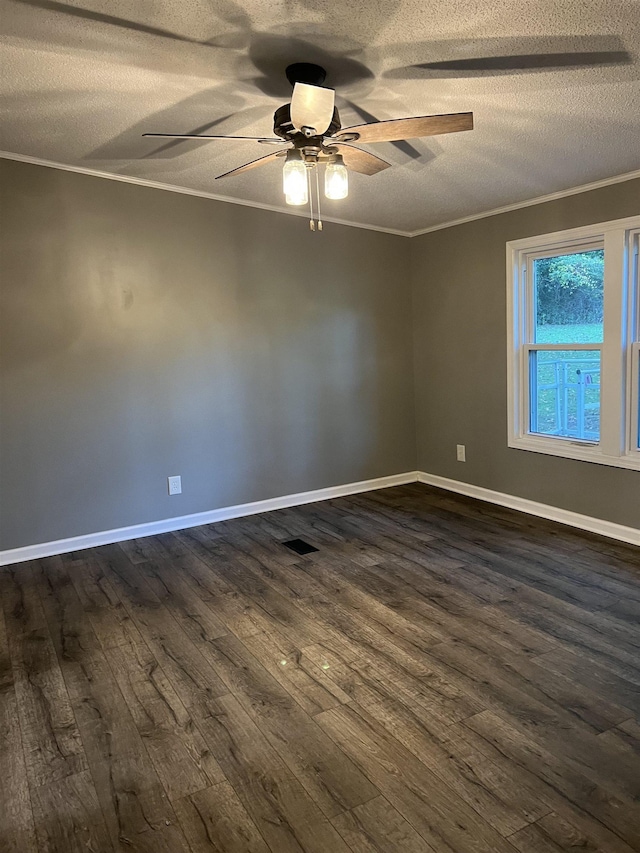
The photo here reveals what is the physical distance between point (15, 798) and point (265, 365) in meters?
3.30

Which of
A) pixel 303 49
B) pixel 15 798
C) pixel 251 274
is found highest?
pixel 303 49

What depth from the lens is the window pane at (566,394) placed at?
4000 mm

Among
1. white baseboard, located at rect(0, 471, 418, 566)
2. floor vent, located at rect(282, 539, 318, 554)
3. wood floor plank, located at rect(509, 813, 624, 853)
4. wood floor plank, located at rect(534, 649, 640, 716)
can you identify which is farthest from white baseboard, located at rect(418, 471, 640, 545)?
wood floor plank, located at rect(509, 813, 624, 853)

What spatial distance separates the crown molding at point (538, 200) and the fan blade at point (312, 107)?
7.61ft

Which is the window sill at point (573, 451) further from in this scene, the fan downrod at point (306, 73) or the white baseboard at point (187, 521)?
the fan downrod at point (306, 73)

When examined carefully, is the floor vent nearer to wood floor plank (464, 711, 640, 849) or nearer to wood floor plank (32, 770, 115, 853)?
wood floor plank (464, 711, 640, 849)

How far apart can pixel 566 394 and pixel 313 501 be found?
2.16 m

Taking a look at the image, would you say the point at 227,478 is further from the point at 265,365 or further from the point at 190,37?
the point at 190,37

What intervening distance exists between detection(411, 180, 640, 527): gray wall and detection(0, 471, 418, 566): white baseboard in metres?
0.64

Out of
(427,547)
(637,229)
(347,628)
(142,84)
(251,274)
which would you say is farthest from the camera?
(251,274)

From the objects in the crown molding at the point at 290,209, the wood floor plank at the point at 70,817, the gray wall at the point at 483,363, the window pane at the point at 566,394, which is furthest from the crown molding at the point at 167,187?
the wood floor plank at the point at 70,817

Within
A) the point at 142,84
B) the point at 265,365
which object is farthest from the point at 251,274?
the point at 142,84

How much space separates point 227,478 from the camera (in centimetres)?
458

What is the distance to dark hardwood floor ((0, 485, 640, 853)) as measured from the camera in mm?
1707
